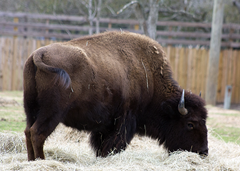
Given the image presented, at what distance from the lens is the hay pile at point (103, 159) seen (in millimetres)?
3370

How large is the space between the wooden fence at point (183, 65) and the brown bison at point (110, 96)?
7.57m

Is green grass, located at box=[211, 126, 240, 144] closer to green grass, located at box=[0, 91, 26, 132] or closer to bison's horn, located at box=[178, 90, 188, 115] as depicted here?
bison's horn, located at box=[178, 90, 188, 115]

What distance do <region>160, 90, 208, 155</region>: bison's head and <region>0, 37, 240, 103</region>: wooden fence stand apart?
7714mm

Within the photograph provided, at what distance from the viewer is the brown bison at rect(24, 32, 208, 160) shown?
3.54 m

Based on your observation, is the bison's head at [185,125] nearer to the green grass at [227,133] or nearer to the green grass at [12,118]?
the green grass at [227,133]

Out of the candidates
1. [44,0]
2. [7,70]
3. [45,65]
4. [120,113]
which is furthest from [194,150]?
[44,0]

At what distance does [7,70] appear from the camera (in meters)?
11.9

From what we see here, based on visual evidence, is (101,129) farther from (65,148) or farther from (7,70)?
(7,70)

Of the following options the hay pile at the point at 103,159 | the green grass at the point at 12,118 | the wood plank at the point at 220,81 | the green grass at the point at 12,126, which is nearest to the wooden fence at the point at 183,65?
the wood plank at the point at 220,81

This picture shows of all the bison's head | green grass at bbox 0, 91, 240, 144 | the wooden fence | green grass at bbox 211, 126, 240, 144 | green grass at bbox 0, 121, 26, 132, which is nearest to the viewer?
the bison's head

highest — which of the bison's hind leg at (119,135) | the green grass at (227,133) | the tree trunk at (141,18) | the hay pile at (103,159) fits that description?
the tree trunk at (141,18)

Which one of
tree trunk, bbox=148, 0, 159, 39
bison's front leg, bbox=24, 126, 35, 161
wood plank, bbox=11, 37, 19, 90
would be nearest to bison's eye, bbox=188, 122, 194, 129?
bison's front leg, bbox=24, 126, 35, 161

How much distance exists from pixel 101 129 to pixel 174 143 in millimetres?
1171

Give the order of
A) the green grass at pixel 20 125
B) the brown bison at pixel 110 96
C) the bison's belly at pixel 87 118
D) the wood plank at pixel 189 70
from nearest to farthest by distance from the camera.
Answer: the brown bison at pixel 110 96, the bison's belly at pixel 87 118, the green grass at pixel 20 125, the wood plank at pixel 189 70
